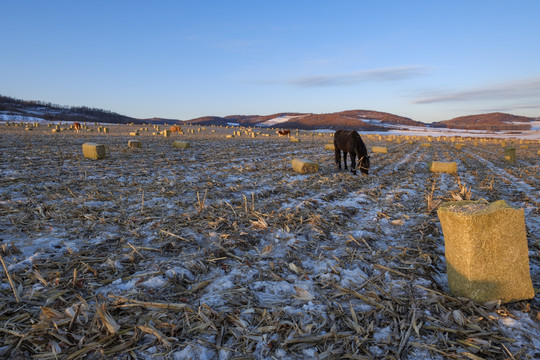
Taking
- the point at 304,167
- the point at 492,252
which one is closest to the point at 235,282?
the point at 492,252

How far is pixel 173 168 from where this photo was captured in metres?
11.3

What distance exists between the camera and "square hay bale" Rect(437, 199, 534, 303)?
285cm

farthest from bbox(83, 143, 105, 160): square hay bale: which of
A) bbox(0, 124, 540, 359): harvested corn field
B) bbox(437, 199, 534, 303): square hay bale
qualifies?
bbox(437, 199, 534, 303): square hay bale

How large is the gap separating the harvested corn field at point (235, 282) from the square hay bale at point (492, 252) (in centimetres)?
18

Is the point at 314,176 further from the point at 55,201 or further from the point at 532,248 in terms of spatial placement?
the point at 55,201

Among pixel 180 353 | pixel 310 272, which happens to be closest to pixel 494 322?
pixel 310 272

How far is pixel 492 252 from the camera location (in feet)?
9.52

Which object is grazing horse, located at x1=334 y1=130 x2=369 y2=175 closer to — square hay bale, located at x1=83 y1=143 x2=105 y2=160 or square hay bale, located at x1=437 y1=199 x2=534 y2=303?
square hay bale, located at x1=437 y1=199 x2=534 y2=303

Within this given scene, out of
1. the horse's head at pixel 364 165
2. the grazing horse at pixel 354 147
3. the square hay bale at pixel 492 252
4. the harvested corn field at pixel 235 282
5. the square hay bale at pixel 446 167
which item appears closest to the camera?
the harvested corn field at pixel 235 282

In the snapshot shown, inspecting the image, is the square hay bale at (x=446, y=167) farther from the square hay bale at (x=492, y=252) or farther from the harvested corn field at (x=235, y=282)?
the square hay bale at (x=492, y=252)

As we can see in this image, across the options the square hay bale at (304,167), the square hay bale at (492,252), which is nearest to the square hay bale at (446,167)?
the square hay bale at (304,167)

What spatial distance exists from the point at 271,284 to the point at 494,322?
7.85 ft

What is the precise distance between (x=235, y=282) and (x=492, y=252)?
117 inches

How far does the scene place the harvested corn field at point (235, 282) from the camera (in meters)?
2.46
